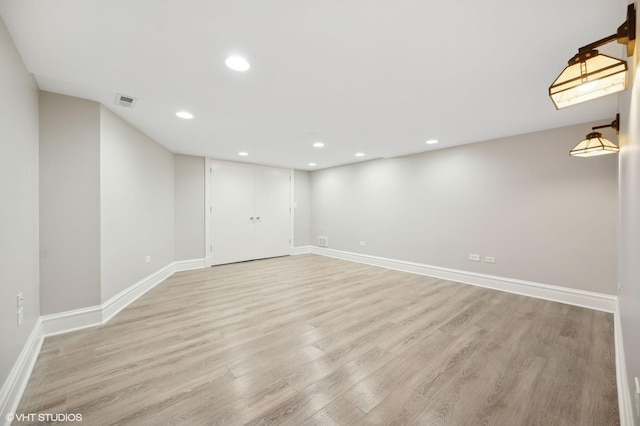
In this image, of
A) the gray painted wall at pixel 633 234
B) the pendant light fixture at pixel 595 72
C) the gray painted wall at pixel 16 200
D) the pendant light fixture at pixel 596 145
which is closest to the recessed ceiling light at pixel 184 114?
the gray painted wall at pixel 16 200

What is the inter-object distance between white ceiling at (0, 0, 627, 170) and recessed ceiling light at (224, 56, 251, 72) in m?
0.06

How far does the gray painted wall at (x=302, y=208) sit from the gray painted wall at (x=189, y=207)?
8.18 ft

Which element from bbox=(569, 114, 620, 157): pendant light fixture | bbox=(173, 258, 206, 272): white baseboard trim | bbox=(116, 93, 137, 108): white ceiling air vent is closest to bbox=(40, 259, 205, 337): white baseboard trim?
bbox=(173, 258, 206, 272): white baseboard trim

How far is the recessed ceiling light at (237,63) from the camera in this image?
1.82 meters

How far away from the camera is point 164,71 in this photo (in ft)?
6.57

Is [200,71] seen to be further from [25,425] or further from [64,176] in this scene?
[25,425]

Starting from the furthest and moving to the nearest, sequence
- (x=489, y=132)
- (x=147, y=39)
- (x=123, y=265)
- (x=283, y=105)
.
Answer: (x=489, y=132) → (x=123, y=265) → (x=283, y=105) → (x=147, y=39)

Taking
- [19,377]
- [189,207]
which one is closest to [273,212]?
[189,207]

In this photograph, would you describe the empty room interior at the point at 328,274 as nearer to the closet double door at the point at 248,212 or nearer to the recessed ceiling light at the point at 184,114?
the recessed ceiling light at the point at 184,114

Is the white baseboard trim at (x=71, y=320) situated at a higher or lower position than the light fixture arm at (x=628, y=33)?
lower

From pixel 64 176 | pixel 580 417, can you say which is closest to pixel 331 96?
pixel 64 176

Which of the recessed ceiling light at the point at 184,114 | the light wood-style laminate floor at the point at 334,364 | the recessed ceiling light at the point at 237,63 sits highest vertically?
the recessed ceiling light at the point at 184,114

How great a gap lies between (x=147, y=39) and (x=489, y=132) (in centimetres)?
421

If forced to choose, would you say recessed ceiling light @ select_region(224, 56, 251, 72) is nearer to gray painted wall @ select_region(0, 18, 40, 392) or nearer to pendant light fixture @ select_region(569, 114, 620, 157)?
gray painted wall @ select_region(0, 18, 40, 392)
